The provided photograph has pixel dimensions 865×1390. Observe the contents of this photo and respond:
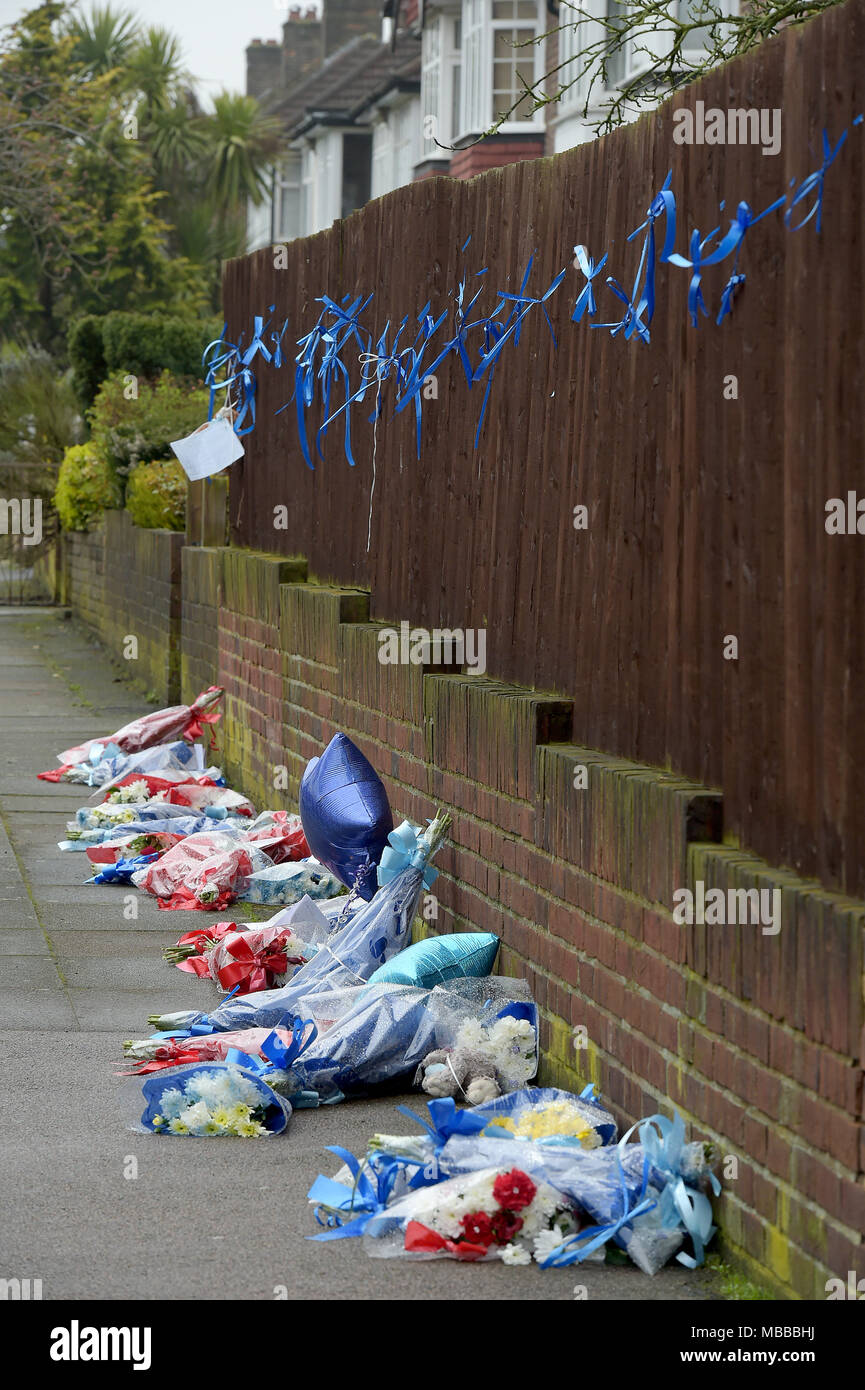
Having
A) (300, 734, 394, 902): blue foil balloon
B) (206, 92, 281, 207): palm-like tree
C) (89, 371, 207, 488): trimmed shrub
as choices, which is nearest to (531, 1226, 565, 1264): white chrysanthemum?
(300, 734, 394, 902): blue foil balloon

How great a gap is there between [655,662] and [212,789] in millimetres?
5113

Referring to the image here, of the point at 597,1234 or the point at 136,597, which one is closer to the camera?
the point at 597,1234

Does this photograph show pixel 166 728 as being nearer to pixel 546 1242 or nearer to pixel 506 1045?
pixel 506 1045

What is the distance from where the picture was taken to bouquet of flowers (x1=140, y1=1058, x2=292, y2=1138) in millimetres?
4754

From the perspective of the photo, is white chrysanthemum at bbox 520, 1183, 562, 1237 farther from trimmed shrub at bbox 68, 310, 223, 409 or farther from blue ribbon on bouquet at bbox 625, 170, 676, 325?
trimmed shrub at bbox 68, 310, 223, 409

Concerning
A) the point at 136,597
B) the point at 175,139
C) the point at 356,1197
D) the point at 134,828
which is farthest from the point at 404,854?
the point at 175,139

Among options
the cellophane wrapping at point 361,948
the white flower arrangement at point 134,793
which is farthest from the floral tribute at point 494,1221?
the white flower arrangement at point 134,793

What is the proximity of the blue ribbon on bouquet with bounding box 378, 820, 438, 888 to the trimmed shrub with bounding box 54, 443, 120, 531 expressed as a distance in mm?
12330

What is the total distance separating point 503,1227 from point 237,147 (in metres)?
42.4

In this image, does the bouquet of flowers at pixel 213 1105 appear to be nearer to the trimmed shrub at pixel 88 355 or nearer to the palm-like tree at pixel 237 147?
the trimmed shrub at pixel 88 355

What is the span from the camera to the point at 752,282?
4031 millimetres

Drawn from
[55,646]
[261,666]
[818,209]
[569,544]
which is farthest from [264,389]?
[55,646]

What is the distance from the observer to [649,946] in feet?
14.2
